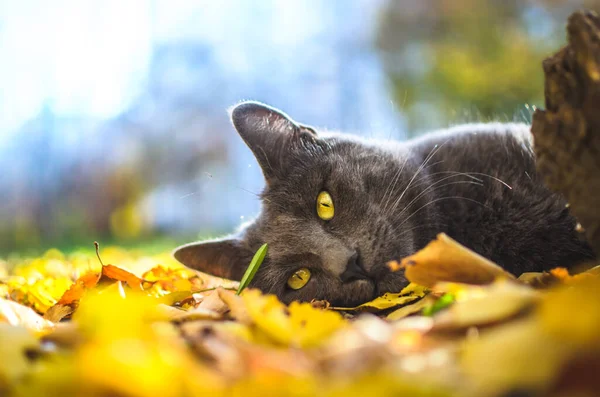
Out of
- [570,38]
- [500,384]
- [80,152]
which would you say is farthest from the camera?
[80,152]

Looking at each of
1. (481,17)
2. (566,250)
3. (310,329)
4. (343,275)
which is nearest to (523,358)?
(310,329)

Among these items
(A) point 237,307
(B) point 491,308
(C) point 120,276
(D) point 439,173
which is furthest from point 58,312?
(D) point 439,173

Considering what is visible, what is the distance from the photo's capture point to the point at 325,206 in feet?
4.55

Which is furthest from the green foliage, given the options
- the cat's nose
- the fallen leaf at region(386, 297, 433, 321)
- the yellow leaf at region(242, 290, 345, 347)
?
the yellow leaf at region(242, 290, 345, 347)

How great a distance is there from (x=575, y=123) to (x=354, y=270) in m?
0.62

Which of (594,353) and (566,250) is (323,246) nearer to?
(566,250)

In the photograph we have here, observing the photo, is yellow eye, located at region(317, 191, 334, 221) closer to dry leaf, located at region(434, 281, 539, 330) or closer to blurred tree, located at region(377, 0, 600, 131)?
dry leaf, located at region(434, 281, 539, 330)

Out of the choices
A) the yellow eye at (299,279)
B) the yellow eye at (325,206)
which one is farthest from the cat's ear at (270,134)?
the yellow eye at (299,279)

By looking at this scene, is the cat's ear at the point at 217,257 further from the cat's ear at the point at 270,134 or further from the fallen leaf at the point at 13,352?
the fallen leaf at the point at 13,352

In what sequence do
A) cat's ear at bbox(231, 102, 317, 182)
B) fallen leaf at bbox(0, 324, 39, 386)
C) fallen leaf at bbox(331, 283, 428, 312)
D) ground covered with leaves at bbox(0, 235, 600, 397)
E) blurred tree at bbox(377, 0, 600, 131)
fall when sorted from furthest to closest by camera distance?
blurred tree at bbox(377, 0, 600, 131) → cat's ear at bbox(231, 102, 317, 182) → fallen leaf at bbox(331, 283, 428, 312) → fallen leaf at bbox(0, 324, 39, 386) → ground covered with leaves at bbox(0, 235, 600, 397)

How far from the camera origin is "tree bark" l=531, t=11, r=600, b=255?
2.46ft

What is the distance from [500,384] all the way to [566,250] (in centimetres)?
94

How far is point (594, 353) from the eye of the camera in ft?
1.50

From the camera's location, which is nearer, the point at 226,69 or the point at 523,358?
the point at 523,358
